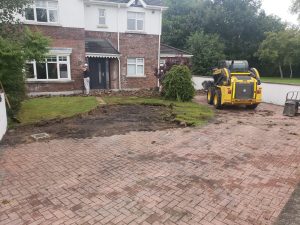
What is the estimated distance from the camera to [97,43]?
21375 mm

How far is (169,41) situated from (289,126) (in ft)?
92.4

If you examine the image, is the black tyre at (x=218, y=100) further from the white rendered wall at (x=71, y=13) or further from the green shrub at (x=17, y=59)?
the white rendered wall at (x=71, y=13)

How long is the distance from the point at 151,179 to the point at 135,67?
57.4 feet

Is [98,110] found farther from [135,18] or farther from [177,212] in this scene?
[135,18]

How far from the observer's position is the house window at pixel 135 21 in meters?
21.9

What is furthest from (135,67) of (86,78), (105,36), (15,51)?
(15,51)

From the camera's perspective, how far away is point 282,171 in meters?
6.66

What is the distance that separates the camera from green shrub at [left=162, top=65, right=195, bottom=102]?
17047 mm

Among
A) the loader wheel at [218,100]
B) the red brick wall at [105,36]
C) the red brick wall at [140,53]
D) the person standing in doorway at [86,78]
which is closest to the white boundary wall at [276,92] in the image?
the loader wheel at [218,100]

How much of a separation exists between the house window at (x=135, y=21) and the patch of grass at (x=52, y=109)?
861 cm

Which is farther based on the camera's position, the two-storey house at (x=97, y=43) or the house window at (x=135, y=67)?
the house window at (x=135, y=67)

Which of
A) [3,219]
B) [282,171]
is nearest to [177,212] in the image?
[3,219]

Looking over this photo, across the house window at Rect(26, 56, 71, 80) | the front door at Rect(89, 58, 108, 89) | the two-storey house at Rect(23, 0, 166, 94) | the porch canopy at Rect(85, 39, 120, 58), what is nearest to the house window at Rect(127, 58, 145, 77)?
the two-storey house at Rect(23, 0, 166, 94)

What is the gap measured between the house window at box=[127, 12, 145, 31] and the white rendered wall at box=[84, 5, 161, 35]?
0.88ft
